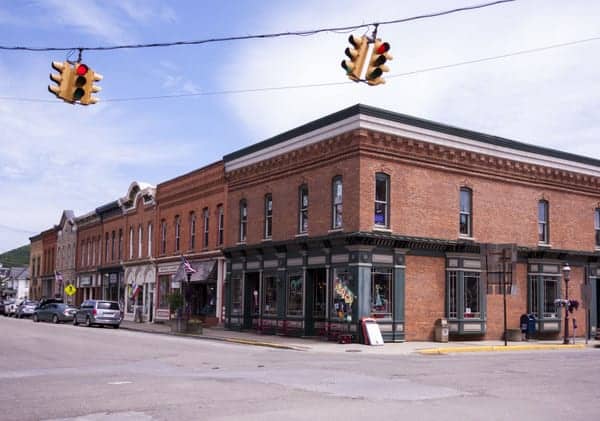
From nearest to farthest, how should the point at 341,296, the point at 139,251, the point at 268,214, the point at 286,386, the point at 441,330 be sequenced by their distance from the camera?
the point at 286,386 < the point at 341,296 < the point at 441,330 < the point at 268,214 < the point at 139,251

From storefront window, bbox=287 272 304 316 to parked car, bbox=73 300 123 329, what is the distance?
1319 cm

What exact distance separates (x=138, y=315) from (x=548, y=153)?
2777 centimetres

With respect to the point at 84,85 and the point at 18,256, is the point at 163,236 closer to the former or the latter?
the point at 84,85

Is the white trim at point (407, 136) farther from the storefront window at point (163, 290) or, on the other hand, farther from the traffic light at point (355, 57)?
the traffic light at point (355, 57)

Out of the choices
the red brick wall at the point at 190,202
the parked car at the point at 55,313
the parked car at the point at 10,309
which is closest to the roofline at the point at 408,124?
the red brick wall at the point at 190,202

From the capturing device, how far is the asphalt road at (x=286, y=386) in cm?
1074

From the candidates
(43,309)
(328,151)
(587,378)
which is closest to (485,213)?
(328,151)

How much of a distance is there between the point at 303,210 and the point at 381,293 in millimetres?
5515

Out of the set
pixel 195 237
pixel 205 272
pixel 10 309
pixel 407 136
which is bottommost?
pixel 10 309

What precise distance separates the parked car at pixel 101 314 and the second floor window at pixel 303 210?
47.6 feet

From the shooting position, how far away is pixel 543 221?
33719mm

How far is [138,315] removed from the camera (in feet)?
156

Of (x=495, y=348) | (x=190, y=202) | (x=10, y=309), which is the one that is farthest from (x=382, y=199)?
(x=10, y=309)

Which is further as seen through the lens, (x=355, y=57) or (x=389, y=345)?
(x=389, y=345)
